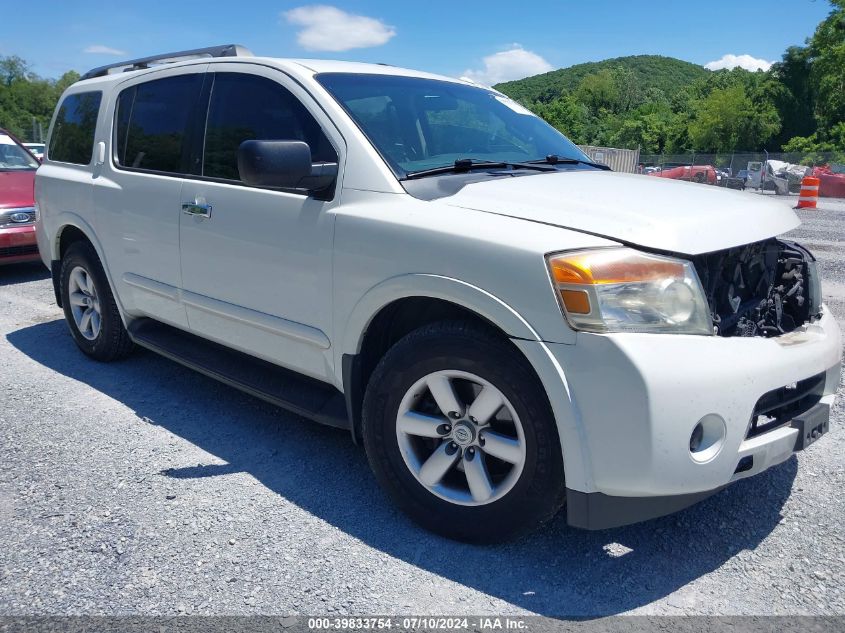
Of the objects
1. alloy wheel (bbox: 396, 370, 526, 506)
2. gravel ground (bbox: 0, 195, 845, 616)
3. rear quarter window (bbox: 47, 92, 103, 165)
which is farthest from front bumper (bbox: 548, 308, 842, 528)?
rear quarter window (bbox: 47, 92, 103, 165)

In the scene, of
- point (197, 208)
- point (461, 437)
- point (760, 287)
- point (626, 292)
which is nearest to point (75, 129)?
point (197, 208)

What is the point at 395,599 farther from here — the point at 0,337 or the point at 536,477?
the point at 0,337

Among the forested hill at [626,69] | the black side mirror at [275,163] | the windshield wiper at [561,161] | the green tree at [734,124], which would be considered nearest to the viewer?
the black side mirror at [275,163]

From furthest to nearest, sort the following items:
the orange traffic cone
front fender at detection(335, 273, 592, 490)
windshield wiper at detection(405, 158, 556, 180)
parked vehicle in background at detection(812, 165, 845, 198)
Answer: parked vehicle in background at detection(812, 165, 845, 198), the orange traffic cone, windshield wiper at detection(405, 158, 556, 180), front fender at detection(335, 273, 592, 490)

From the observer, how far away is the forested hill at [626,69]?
14727 cm

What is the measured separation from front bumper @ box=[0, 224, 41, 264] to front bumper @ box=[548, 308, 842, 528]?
7.21 m

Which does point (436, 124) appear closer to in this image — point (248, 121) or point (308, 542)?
point (248, 121)

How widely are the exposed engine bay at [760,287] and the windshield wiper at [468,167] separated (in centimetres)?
101

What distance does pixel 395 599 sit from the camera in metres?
2.37

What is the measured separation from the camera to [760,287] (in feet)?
9.48

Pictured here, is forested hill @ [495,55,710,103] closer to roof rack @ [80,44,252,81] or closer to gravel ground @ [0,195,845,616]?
roof rack @ [80,44,252,81]

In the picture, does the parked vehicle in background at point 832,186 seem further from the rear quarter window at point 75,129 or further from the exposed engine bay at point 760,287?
the rear quarter window at point 75,129

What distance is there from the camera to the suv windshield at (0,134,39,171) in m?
8.63

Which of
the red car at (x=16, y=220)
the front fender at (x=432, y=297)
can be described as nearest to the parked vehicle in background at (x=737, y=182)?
the red car at (x=16, y=220)
